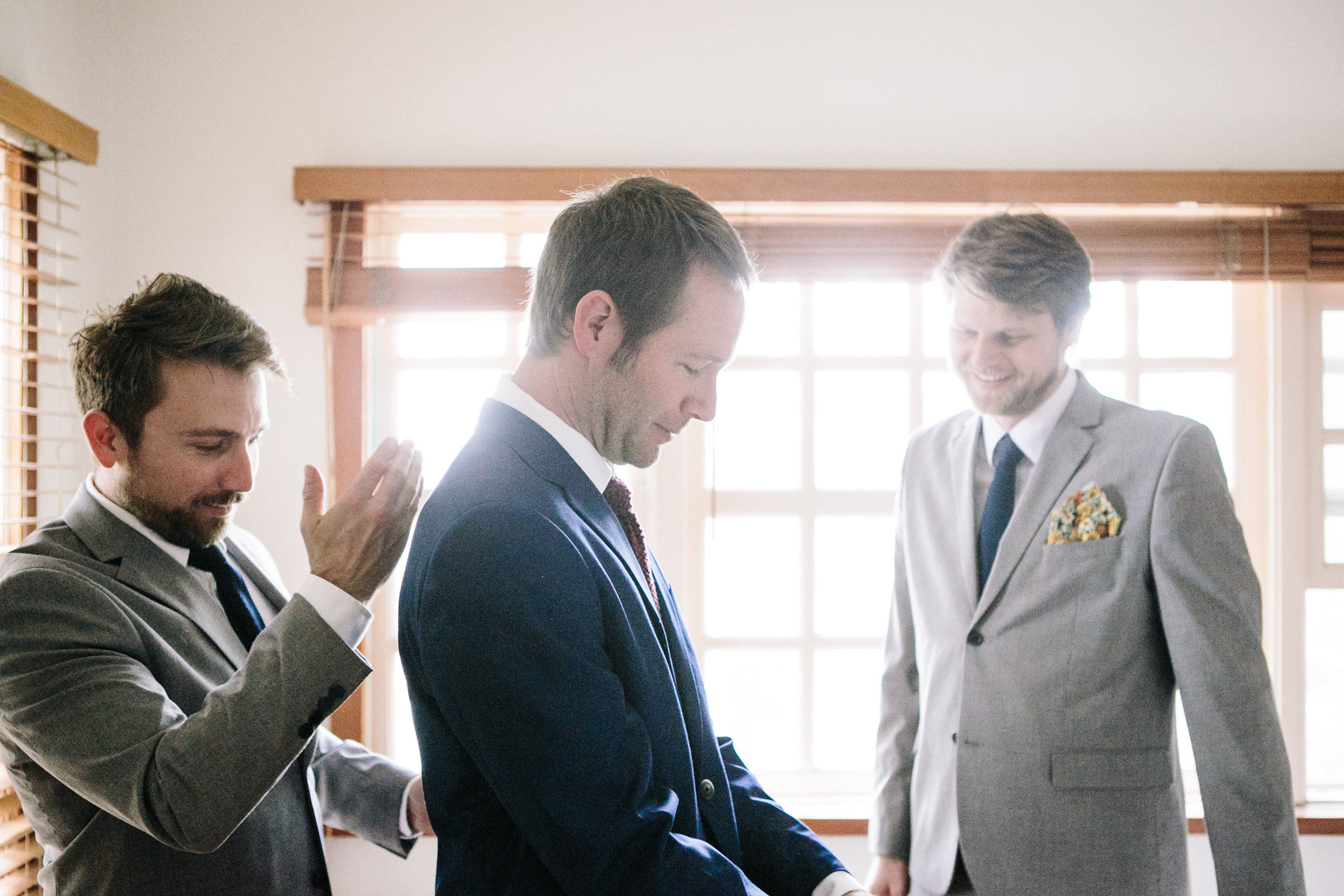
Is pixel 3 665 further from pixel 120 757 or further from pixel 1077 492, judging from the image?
pixel 1077 492

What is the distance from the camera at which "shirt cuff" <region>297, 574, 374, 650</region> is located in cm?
108

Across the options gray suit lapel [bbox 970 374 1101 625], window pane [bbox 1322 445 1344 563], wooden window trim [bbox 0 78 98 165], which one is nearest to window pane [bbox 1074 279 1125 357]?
window pane [bbox 1322 445 1344 563]

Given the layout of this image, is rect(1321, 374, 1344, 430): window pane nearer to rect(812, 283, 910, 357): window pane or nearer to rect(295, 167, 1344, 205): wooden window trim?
rect(295, 167, 1344, 205): wooden window trim

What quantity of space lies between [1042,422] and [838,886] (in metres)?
0.95

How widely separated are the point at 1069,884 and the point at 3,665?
162cm

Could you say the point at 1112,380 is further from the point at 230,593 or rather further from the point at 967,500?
the point at 230,593

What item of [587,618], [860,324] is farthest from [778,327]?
[587,618]

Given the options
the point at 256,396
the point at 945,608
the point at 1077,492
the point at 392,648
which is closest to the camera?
the point at 256,396

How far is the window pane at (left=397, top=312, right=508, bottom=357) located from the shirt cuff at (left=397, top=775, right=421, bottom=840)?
1592 millimetres

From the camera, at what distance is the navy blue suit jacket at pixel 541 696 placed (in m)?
0.81

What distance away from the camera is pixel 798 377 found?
2.79 m

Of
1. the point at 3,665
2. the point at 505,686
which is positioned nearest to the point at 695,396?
the point at 505,686

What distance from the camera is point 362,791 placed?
146 cm

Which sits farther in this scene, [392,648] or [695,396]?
[392,648]
